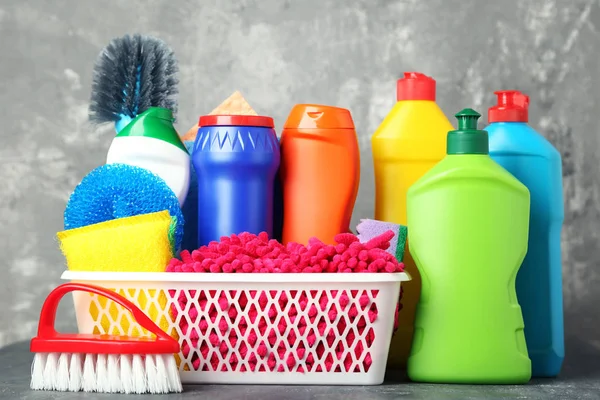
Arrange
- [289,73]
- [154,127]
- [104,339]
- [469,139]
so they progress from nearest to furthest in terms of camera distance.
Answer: [104,339] → [469,139] → [154,127] → [289,73]

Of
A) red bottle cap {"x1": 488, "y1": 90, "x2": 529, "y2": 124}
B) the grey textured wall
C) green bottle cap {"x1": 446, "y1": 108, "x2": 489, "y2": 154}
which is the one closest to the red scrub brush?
green bottle cap {"x1": 446, "y1": 108, "x2": 489, "y2": 154}

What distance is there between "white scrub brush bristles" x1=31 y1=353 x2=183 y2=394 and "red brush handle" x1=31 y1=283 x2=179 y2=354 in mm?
16

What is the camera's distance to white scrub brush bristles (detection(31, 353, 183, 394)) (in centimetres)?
98

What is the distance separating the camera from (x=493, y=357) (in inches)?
41.4

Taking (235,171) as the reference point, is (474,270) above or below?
below

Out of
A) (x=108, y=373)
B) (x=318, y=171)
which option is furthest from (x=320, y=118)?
(x=108, y=373)

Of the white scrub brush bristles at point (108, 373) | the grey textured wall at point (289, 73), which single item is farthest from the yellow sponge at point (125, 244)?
the grey textured wall at point (289, 73)

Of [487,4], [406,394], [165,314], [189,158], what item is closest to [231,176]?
[189,158]

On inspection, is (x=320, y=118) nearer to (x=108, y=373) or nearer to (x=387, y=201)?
(x=387, y=201)

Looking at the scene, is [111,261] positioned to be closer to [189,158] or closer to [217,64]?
[189,158]

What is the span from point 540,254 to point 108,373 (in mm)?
550

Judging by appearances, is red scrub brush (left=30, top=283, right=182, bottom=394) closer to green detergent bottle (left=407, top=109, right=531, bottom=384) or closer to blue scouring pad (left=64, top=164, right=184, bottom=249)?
blue scouring pad (left=64, top=164, right=184, bottom=249)

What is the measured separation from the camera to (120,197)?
3.67ft

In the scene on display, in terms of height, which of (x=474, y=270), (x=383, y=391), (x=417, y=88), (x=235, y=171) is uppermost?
(x=417, y=88)
